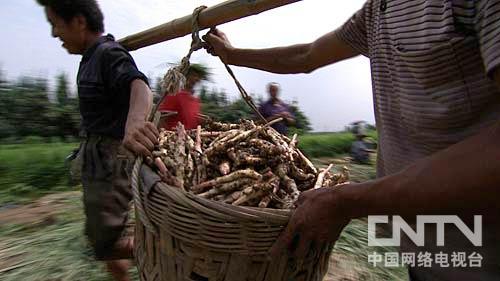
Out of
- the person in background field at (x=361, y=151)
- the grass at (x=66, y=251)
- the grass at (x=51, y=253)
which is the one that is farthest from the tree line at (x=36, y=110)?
the grass at (x=51, y=253)

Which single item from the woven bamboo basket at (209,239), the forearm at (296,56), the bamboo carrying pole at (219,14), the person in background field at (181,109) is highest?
the bamboo carrying pole at (219,14)

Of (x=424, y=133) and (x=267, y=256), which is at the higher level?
(x=424, y=133)

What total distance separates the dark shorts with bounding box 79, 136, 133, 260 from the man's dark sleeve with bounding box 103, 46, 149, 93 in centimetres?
28

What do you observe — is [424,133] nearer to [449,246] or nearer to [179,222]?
[449,246]

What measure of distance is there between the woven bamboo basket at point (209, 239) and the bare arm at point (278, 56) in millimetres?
742

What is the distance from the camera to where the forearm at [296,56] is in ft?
4.58

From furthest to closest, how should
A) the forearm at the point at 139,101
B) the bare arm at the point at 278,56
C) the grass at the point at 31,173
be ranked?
the grass at the point at 31,173 → the forearm at the point at 139,101 → the bare arm at the point at 278,56

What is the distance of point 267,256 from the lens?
834 mm

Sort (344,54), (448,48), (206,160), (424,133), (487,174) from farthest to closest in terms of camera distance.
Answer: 1. (344,54)
2. (206,160)
3. (424,133)
4. (448,48)
5. (487,174)

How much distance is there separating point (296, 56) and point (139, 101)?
2.29ft

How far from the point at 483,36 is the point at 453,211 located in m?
0.30

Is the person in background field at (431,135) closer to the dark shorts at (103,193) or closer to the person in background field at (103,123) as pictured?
the person in background field at (103,123)

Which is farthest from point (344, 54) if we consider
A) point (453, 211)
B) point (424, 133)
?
point (453, 211)

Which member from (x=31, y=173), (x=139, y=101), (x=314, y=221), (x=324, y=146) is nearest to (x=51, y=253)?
(x=139, y=101)
